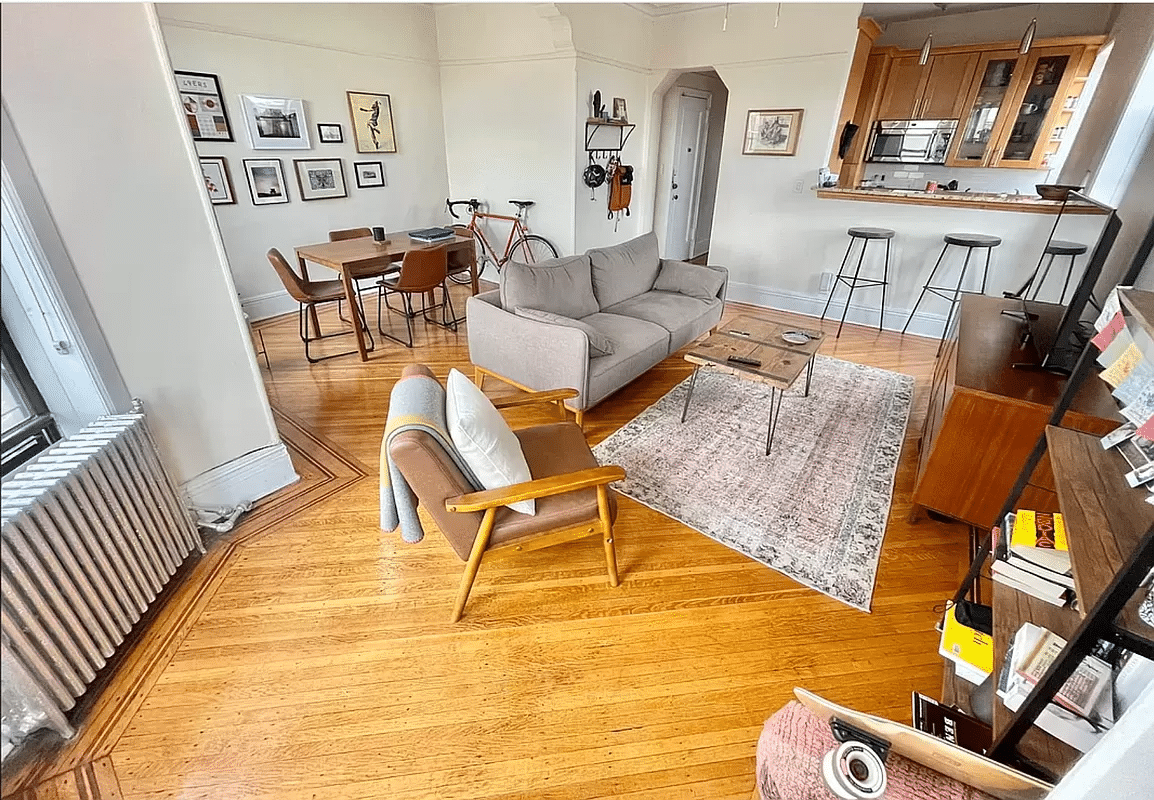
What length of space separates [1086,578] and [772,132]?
478 centimetres

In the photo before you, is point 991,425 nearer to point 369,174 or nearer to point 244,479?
point 244,479

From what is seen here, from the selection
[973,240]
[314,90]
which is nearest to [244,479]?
[314,90]

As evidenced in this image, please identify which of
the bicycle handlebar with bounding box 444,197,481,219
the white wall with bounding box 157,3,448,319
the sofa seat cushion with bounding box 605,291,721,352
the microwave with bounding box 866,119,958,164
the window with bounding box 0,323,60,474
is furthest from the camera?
the bicycle handlebar with bounding box 444,197,481,219

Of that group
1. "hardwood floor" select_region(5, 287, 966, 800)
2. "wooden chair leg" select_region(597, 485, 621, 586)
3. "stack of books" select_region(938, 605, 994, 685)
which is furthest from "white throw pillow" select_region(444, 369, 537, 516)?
"stack of books" select_region(938, 605, 994, 685)

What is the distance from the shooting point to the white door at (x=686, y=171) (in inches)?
235

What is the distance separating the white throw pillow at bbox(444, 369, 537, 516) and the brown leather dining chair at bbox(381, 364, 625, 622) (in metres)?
0.05

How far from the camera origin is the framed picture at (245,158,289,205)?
430 cm

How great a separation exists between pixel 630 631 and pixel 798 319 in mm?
4114

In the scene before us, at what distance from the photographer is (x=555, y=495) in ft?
5.82

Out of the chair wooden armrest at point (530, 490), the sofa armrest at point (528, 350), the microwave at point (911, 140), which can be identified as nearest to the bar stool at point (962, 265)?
the microwave at point (911, 140)

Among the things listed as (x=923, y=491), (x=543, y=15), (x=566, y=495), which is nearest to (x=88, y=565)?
(x=566, y=495)

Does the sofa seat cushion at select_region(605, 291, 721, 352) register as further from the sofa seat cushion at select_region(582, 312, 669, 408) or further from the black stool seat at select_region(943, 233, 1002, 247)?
the black stool seat at select_region(943, 233, 1002, 247)

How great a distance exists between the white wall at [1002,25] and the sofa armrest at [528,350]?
208 inches

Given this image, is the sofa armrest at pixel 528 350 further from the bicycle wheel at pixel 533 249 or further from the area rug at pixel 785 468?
the bicycle wheel at pixel 533 249
